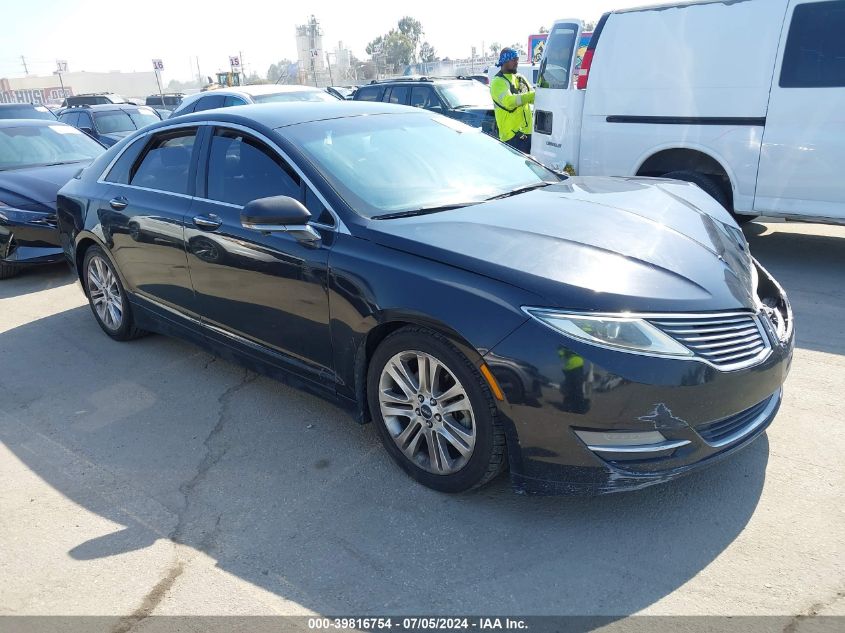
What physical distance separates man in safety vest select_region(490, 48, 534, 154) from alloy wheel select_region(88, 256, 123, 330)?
4.84m

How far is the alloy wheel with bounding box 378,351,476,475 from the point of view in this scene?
294 cm

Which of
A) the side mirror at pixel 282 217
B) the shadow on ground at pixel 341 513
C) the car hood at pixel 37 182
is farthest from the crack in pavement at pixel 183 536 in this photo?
the car hood at pixel 37 182

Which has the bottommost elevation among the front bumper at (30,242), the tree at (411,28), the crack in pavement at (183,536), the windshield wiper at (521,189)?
the crack in pavement at (183,536)

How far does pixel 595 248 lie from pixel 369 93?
37.3 ft

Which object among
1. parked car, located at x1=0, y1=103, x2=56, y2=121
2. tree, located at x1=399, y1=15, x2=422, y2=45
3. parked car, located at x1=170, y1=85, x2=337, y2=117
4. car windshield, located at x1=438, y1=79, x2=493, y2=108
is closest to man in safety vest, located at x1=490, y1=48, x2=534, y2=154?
parked car, located at x1=170, y1=85, x2=337, y2=117

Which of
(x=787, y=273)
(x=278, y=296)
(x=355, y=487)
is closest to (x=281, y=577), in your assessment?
(x=355, y=487)

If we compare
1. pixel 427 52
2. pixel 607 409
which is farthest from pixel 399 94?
pixel 427 52

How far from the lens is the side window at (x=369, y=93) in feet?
43.5

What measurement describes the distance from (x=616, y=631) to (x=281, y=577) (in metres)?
1.25

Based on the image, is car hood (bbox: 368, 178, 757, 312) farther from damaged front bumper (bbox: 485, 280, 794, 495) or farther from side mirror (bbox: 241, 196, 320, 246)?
side mirror (bbox: 241, 196, 320, 246)

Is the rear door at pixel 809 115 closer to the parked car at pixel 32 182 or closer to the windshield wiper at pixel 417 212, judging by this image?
the windshield wiper at pixel 417 212

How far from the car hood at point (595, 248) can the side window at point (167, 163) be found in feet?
5.74

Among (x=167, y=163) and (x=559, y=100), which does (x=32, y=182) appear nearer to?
(x=167, y=163)

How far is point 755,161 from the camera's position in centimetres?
592
